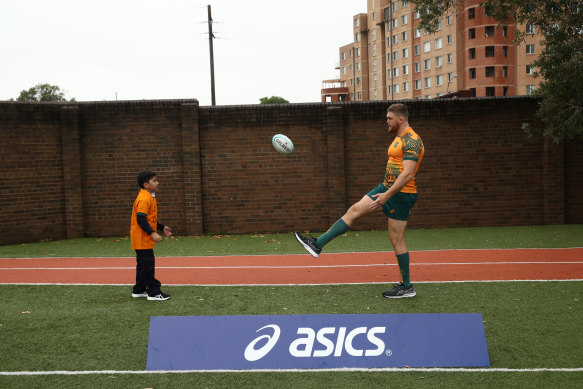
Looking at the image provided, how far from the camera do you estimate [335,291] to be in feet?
24.5

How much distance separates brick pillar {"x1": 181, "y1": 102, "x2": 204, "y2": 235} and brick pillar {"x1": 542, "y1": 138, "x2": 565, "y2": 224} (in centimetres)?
926

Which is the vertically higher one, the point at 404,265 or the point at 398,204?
the point at 398,204

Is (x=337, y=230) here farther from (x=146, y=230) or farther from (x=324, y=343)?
(x=146, y=230)

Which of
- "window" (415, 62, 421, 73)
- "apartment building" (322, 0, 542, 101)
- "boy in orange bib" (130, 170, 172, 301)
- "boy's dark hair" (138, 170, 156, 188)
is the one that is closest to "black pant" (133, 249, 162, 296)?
"boy in orange bib" (130, 170, 172, 301)

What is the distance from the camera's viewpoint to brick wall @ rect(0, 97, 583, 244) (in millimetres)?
14398

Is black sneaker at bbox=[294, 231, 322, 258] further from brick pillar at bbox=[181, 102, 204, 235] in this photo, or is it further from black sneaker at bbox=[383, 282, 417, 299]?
brick pillar at bbox=[181, 102, 204, 235]

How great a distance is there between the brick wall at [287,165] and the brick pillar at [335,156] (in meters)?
0.03

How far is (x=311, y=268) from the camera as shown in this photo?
30.7ft

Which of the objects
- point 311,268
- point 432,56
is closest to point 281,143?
point 311,268

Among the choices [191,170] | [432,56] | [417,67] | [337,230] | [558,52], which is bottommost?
[337,230]

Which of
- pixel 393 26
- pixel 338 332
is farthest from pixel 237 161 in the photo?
pixel 393 26

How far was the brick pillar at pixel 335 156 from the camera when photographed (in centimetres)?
1462

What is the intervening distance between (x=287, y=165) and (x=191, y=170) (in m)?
2.52

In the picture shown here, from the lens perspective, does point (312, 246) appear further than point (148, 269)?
No
